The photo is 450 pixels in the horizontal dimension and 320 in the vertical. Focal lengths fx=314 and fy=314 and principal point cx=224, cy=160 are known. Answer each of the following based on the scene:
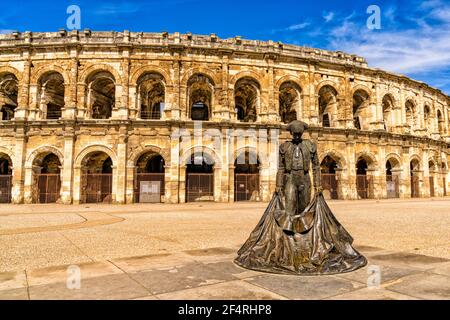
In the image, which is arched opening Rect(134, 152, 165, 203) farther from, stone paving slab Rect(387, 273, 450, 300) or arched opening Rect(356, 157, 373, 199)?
stone paving slab Rect(387, 273, 450, 300)

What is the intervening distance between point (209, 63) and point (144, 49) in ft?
13.3

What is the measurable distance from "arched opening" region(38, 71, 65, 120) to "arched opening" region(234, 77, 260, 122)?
11504mm

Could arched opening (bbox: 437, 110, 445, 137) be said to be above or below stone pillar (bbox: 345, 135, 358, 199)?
above

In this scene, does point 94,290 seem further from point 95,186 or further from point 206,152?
point 95,186

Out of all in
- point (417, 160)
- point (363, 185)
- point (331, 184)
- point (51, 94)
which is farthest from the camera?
point (417, 160)

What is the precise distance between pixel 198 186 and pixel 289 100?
9418 mm

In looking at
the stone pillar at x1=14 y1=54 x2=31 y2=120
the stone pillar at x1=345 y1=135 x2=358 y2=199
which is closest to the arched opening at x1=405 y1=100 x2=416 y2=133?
the stone pillar at x1=345 y1=135 x2=358 y2=199

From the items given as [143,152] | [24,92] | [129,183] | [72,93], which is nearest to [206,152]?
[143,152]

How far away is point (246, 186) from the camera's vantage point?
19750 millimetres

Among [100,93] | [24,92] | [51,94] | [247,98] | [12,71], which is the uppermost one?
[12,71]

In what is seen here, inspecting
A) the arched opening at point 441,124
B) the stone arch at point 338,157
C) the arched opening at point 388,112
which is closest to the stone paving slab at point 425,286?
the stone arch at point 338,157

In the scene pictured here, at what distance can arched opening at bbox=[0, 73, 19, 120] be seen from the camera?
19.7m
